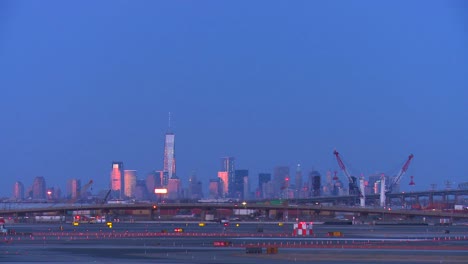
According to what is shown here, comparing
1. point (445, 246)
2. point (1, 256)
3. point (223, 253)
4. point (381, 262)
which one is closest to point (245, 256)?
point (223, 253)

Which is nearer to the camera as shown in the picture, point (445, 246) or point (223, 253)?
point (223, 253)

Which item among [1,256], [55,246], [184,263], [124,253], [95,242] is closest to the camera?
[184,263]

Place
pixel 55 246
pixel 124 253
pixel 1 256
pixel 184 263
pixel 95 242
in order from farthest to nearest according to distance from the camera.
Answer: pixel 95 242, pixel 55 246, pixel 124 253, pixel 1 256, pixel 184 263

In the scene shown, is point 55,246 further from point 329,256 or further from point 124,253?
point 329,256

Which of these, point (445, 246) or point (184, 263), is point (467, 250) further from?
point (184, 263)

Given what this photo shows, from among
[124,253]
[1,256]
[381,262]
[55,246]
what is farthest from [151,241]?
[381,262]

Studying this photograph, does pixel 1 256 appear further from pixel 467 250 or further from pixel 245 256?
pixel 467 250

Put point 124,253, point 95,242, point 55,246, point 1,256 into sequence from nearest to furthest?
1. point 1,256
2. point 124,253
3. point 55,246
4. point 95,242

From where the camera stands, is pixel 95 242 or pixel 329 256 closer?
pixel 329 256
